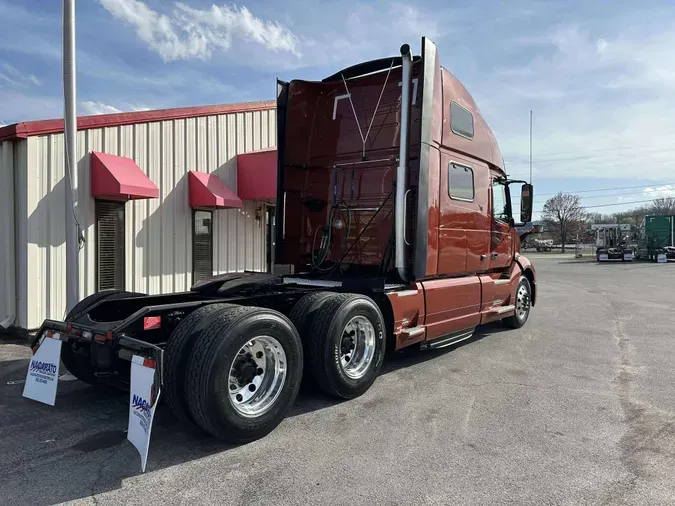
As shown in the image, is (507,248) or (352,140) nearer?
(352,140)

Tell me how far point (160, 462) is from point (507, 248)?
6505 millimetres

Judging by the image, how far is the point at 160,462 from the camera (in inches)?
143

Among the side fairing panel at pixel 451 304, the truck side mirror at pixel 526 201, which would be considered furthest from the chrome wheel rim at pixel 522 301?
the side fairing panel at pixel 451 304

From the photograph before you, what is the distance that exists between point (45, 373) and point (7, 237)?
4.11m

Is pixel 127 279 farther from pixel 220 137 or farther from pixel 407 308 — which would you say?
pixel 407 308

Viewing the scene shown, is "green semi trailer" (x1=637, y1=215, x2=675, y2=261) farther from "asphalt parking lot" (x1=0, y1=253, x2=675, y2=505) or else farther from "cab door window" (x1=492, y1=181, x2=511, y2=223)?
"asphalt parking lot" (x1=0, y1=253, x2=675, y2=505)

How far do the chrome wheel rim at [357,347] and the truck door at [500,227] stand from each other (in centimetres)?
327

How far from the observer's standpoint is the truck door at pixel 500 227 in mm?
7816

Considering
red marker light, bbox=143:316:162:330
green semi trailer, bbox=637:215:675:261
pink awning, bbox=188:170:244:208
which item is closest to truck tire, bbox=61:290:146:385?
red marker light, bbox=143:316:162:330

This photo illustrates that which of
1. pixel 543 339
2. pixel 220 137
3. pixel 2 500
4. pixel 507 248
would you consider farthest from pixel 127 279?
pixel 543 339

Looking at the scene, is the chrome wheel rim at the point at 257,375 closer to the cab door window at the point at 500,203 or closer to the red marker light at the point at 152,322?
the red marker light at the point at 152,322

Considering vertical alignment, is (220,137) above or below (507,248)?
above

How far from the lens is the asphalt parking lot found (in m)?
3.22

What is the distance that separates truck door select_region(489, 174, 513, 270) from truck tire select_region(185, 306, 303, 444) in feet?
14.8
